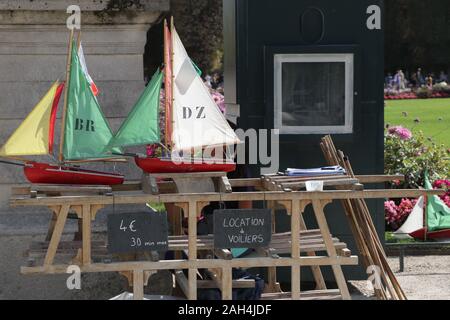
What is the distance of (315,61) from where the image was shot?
27.4 ft

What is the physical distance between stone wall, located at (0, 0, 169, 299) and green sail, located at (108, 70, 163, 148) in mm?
1312

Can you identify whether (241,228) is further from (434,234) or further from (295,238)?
(434,234)

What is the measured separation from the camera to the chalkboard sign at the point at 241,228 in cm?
659

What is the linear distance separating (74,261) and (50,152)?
808 millimetres

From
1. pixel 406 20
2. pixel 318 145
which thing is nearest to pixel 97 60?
pixel 318 145

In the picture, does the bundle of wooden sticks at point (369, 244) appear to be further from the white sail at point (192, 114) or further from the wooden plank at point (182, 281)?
the wooden plank at point (182, 281)

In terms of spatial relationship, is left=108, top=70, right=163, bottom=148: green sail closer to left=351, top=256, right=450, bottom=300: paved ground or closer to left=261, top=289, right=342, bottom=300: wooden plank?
left=261, top=289, right=342, bottom=300: wooden plank

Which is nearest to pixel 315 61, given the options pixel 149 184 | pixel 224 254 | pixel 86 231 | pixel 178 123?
pixel 178 123

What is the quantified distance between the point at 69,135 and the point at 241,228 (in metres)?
1.34

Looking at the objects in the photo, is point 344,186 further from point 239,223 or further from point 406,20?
point 406,20

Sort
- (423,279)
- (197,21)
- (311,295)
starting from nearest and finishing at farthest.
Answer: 1. (311,295)
2. (423,279)
3. (197,21)

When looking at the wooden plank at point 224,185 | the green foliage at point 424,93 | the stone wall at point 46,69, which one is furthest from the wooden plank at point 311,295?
the green foliage at point 424,93

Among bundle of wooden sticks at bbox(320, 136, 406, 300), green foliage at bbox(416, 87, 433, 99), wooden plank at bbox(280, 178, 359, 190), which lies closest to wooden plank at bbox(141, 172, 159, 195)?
wooden plank at bbox(280, 178, 359, 190)

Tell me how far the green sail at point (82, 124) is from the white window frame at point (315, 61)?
1864mm
